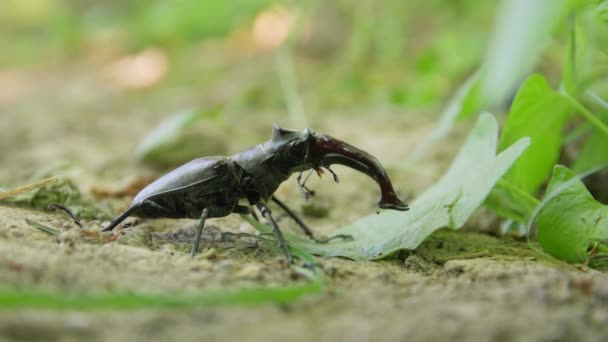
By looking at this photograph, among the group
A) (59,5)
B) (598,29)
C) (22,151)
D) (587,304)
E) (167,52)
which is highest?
(59,5)

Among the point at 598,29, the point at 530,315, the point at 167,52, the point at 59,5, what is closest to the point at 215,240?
the point at 530,315

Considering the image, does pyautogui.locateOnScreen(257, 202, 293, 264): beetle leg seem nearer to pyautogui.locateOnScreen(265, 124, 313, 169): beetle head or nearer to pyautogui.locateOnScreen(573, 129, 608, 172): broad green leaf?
pyautogui.locateOnScreen(265, 124, 313, 169): beetle head

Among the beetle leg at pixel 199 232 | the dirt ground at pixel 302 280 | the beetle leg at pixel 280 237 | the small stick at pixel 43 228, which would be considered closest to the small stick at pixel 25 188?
the dirt ground at pixel 302 280

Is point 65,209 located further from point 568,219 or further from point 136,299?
point 568,219

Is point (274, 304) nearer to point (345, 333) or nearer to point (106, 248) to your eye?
point (345, 333)

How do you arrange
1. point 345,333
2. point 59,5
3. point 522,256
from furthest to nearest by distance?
point 59,5 < point 522,256 < point 345,333

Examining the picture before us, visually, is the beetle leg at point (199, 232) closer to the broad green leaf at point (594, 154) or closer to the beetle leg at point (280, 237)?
the beetle leg at point (280, 237)
